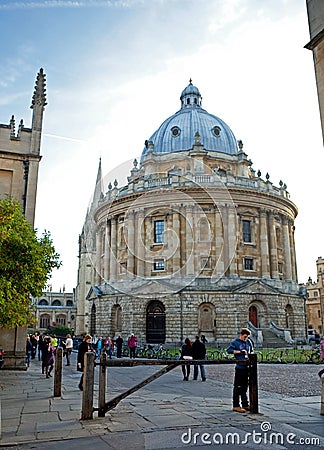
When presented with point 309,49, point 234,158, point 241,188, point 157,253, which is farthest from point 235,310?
point 309,49

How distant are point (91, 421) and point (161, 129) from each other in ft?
175

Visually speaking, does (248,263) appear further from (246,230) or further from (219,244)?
(219,244)

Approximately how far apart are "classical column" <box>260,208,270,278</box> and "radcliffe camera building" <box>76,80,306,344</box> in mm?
111

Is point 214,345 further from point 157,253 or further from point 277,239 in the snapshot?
point 277,239

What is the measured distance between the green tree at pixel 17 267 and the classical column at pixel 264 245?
1313 inches

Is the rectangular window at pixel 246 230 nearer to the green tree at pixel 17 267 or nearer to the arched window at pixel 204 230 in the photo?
the arched window at pixel 204 230

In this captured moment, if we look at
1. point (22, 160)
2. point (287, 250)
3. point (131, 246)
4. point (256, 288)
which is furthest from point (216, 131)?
point (22, 160)

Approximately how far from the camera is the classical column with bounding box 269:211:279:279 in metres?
48.4

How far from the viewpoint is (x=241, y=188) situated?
47.2 metres

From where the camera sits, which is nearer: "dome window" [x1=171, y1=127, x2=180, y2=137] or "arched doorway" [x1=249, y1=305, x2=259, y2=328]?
"arched doorway" [x1=249, y1=305, x2=259, y2=328]

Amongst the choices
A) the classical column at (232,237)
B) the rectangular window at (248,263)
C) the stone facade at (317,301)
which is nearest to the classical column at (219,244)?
the classical column at (232,237)

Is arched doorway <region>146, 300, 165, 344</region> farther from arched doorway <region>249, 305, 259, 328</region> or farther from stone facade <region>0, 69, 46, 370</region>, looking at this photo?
stone facade <region>0, 69, 46, 370</region>

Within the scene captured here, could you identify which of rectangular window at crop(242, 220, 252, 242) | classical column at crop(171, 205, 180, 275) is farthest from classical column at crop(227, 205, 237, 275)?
classical column at crop(171, 205, 180, 275)

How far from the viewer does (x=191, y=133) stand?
55875 mm
